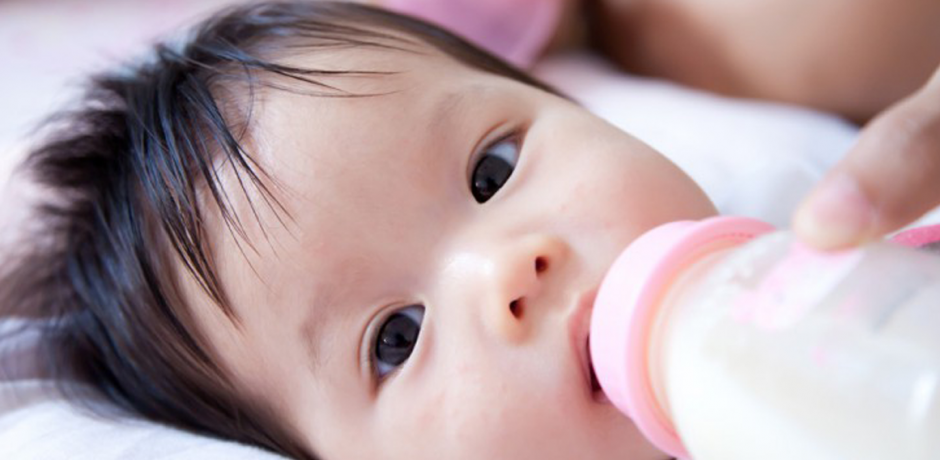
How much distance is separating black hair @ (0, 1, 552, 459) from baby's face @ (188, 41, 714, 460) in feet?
0.10

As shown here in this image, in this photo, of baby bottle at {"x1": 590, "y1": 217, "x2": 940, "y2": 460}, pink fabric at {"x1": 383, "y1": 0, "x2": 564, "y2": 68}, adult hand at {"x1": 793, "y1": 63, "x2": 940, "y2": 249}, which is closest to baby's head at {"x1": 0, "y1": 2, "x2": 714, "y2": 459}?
baby bottle at {"x1": 590, "y1": 217, "x2": 940, "y2": 460}

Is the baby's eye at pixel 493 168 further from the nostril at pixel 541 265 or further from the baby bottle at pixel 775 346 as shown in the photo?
the baby bottle at pixel 775 346

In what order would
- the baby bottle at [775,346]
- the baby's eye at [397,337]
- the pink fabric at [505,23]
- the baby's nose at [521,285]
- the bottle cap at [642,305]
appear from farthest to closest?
the pink fabric at [505,23], the baby's eye at [397,337], the baby's nose at [521,285], the bottle cap at [642,305], the baby bottle at [775,346]

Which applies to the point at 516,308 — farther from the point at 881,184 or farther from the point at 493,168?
the point at 881,184

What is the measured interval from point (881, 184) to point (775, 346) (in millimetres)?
135

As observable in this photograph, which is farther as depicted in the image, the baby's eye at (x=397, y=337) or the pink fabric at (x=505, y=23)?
the pink fabric at (x=505, y=23)

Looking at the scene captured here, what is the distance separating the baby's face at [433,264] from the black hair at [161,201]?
1.2 inches

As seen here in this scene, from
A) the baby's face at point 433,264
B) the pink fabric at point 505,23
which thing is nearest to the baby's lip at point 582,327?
the baby's face at point 433,264

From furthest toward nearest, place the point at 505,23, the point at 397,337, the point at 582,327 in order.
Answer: the point at 505,23 → the point at 397,337 → the point at 582,327

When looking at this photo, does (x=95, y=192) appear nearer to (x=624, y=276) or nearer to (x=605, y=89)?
(x=624, y=276)

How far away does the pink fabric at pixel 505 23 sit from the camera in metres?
1.60

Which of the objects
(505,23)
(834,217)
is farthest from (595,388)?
(505,23)

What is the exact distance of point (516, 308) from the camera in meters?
0.79

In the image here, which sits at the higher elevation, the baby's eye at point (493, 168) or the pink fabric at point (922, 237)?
the baby's eye at point (493, 168)
